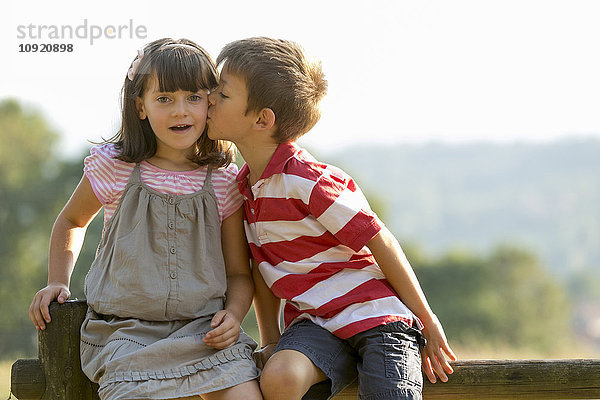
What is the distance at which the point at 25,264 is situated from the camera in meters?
19.2

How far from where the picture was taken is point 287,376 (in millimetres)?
2404

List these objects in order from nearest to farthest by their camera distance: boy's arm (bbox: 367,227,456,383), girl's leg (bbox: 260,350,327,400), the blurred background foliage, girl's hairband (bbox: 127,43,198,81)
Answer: girl's leg (bbox: 260,350,327,400) → boy's arm (bbox: 367,227,456,383) → girl's hairband (bbox: 127,43,198,81) → the blurred background foliage

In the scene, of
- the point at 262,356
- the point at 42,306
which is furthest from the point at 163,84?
the point at 262,356

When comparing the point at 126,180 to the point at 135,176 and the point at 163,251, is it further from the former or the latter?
the point at 163,251

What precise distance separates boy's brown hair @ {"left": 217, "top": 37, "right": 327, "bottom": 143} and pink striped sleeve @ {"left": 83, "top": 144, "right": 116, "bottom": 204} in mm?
506

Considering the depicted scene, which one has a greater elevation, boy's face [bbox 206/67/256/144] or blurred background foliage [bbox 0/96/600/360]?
boy's face [bbox 206/67/256/144]

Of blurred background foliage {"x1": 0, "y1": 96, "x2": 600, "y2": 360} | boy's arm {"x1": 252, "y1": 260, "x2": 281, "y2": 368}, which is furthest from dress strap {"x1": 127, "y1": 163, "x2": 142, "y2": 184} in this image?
blurred background foliage {"x1": 0, "y1": 96, "x2": 600, "y2": 360}

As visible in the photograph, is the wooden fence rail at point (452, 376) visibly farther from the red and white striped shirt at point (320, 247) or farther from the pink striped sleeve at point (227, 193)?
the pink striped sleeve at point (227, 193)

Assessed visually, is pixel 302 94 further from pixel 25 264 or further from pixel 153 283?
pixel 25 264

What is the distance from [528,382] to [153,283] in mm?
1299

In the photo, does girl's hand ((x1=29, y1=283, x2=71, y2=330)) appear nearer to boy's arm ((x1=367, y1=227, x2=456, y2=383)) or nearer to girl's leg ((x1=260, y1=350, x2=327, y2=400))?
girl's leg ((x1=260, y1=350, x2=327, y2=400))

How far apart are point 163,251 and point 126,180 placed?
10.9 inches

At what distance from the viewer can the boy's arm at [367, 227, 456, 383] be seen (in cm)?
262

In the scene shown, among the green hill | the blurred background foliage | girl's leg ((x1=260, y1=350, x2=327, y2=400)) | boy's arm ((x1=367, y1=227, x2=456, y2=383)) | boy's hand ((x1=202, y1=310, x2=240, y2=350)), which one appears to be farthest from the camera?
the green hill
